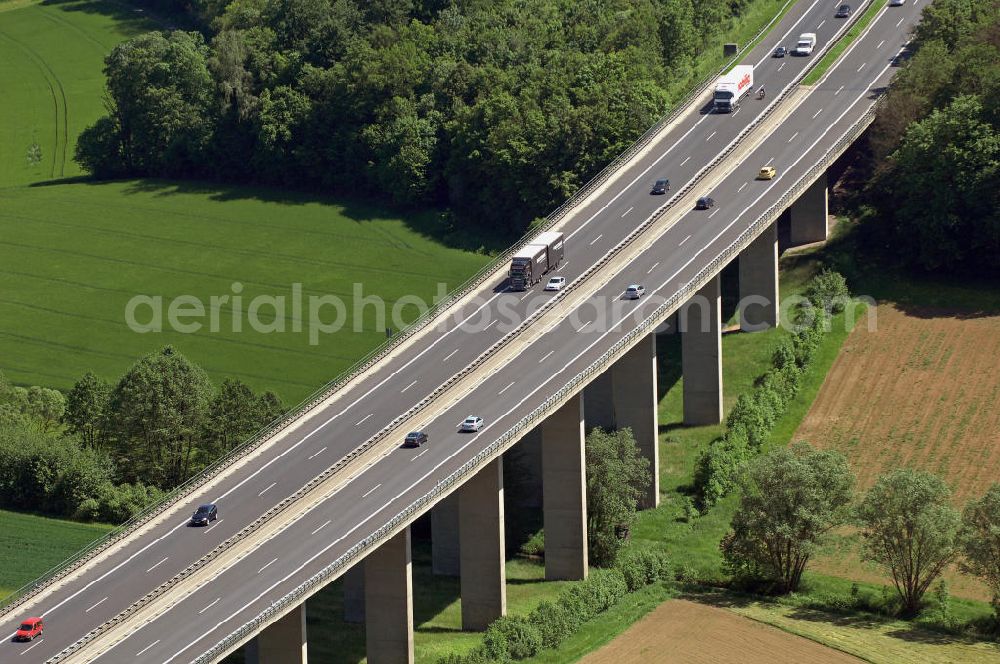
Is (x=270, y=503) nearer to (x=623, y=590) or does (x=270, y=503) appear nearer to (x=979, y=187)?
(x=623, y=590)

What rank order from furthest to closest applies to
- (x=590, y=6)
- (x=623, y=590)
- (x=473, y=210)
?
(x=590, y=6) → (x=473, y=210) → (x=623, y=590)

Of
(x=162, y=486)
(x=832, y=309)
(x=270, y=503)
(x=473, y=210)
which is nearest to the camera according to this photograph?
(x=270, y=503)

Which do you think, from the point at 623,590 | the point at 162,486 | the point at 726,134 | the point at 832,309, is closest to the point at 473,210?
the point at 726,134

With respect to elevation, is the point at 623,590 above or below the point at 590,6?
below

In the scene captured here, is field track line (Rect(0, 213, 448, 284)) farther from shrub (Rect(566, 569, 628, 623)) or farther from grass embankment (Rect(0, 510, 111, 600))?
shrub (Rect(566, 569, 628, 623))

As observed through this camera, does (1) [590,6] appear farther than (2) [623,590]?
Yes

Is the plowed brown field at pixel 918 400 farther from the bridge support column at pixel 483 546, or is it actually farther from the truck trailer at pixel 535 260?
the bridge support column at pixel 483 546

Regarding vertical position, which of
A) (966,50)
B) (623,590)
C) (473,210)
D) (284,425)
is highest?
(966,50)
